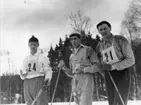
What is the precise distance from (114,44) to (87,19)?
16348mm

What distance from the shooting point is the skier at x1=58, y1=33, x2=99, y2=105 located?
316cm

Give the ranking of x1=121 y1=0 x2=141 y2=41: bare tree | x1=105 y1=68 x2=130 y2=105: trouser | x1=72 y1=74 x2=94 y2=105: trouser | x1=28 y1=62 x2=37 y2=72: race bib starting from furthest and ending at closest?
x1=121 y1=0 x2=141 y2=41: bare tree
x1=28 y1=62 x2=37 y2=72: race bib
x1=72 y1=74 x2=94 y2=105: trouser
x1=105 y1=68 x2=130 y2=105: trouser

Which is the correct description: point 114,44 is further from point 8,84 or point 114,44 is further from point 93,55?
point 8,84

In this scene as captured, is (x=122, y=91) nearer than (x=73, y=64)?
Yes

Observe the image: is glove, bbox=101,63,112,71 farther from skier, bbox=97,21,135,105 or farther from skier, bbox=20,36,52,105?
skier, bbox=20,36,52,105

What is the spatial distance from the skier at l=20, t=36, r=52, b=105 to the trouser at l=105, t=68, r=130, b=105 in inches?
35.7

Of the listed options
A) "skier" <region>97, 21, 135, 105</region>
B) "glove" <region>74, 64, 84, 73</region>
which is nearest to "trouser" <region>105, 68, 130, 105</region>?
"skier" <region>97, 21, 135, 105</region>

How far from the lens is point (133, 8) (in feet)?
63.4

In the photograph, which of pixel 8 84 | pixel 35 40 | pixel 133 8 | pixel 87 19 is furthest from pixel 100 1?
pixel 8 84

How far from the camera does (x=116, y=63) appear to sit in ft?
9.45

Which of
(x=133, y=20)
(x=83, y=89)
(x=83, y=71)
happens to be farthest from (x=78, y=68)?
(x=133, y=20)

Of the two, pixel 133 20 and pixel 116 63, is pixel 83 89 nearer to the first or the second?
pixel 116 63

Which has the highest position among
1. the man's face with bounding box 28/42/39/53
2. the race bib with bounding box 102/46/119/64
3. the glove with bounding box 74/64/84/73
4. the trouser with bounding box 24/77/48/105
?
the man's face with bounding box 28/42/39/53

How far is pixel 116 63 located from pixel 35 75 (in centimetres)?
119
